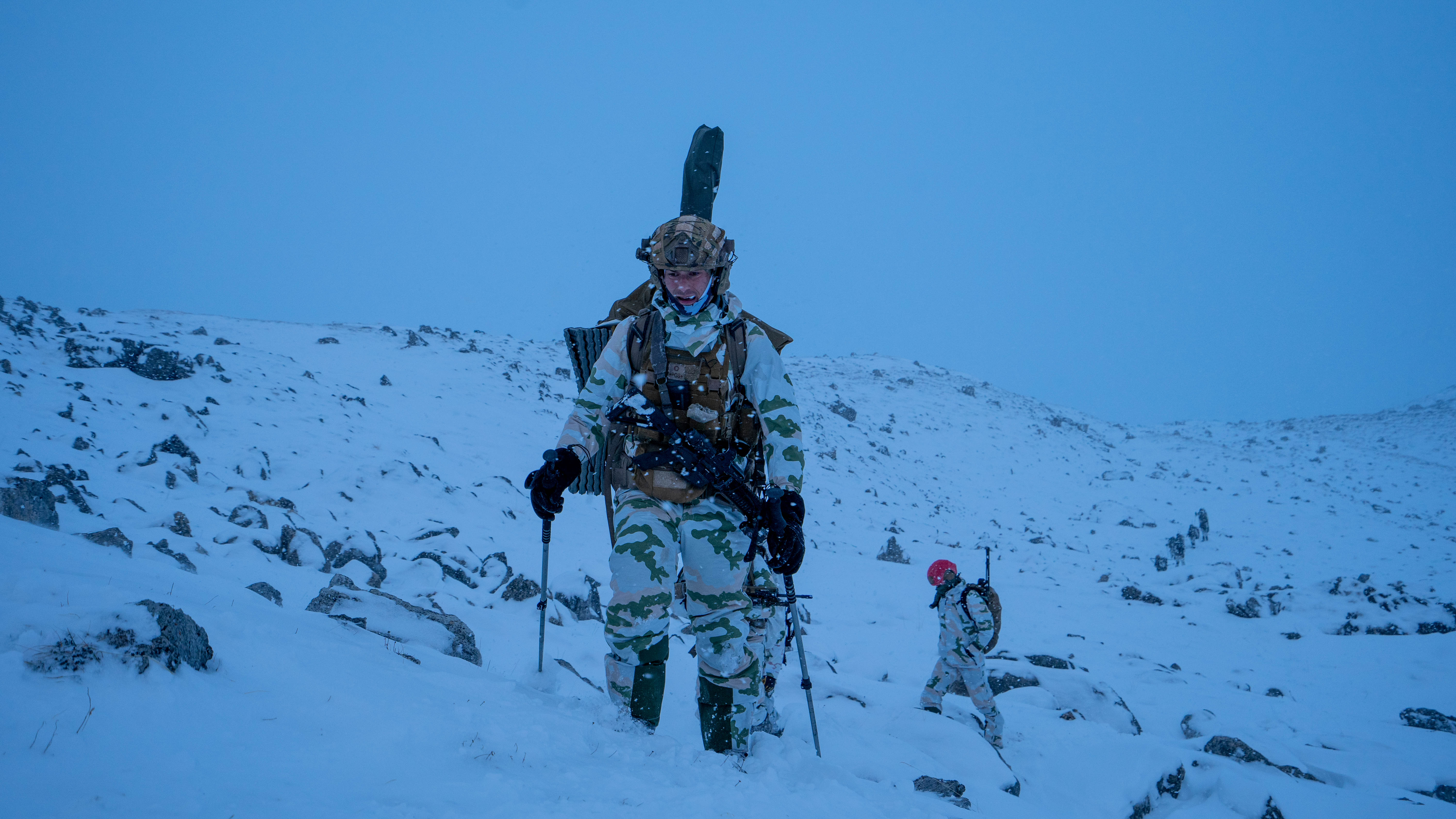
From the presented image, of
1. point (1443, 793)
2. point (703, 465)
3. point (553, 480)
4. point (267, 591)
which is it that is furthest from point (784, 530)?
point (1443, 793)

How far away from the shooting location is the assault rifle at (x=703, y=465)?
3.61 meters

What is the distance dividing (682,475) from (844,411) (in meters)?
31.7

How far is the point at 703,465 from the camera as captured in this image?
3631mm

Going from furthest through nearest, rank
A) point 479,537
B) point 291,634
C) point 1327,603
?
1. point 1327,603
2. point 479,537
3. point 291,634

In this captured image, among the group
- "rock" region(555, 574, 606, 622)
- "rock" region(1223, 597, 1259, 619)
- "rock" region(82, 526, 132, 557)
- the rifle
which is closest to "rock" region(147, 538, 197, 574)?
"rock" region(82, 526, 132, 557)

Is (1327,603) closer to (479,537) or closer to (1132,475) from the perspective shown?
(479,537)

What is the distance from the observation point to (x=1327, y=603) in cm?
1512

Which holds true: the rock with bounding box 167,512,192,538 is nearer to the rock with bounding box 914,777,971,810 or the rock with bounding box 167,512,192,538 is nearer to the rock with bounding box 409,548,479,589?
the rock with bounding box 409,548,479,589

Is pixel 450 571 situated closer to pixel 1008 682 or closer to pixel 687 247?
pixel 687 247

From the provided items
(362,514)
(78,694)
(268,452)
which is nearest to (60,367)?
(268,452)

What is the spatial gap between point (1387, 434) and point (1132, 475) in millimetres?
32216

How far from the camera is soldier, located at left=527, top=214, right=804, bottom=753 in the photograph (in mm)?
3430

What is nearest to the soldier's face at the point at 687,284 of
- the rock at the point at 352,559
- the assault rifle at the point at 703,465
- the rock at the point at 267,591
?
the assault rifle at the point at 703,465

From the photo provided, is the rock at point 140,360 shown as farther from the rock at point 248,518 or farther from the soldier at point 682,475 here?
the soldier at point 682,475
